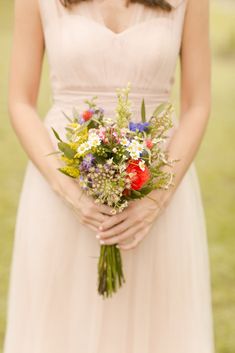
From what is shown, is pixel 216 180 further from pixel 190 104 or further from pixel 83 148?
pixel 83 148

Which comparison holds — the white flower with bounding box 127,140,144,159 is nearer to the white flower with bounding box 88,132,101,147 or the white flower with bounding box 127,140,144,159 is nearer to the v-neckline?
the white flower with bounding box 88,132,101,147

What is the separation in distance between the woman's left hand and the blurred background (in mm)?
2252

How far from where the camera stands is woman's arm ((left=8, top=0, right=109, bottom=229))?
3.06m

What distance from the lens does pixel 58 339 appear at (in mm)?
3281

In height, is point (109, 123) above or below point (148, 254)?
above

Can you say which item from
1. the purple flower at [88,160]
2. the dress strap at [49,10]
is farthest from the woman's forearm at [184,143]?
the dress strap at [49,10]

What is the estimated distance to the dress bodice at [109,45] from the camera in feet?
10.2

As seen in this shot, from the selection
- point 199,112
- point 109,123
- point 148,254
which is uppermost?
point 199,112

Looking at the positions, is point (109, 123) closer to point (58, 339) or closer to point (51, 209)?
point (51, 209)

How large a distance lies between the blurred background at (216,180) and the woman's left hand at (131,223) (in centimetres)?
225

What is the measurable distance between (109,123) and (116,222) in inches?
15.6

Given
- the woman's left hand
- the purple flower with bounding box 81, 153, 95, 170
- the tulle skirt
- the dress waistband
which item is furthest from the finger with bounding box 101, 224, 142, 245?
the dress waistband

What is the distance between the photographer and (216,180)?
8.80 meters

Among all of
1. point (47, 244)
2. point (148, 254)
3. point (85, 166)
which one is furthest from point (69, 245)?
point (85, 166)
